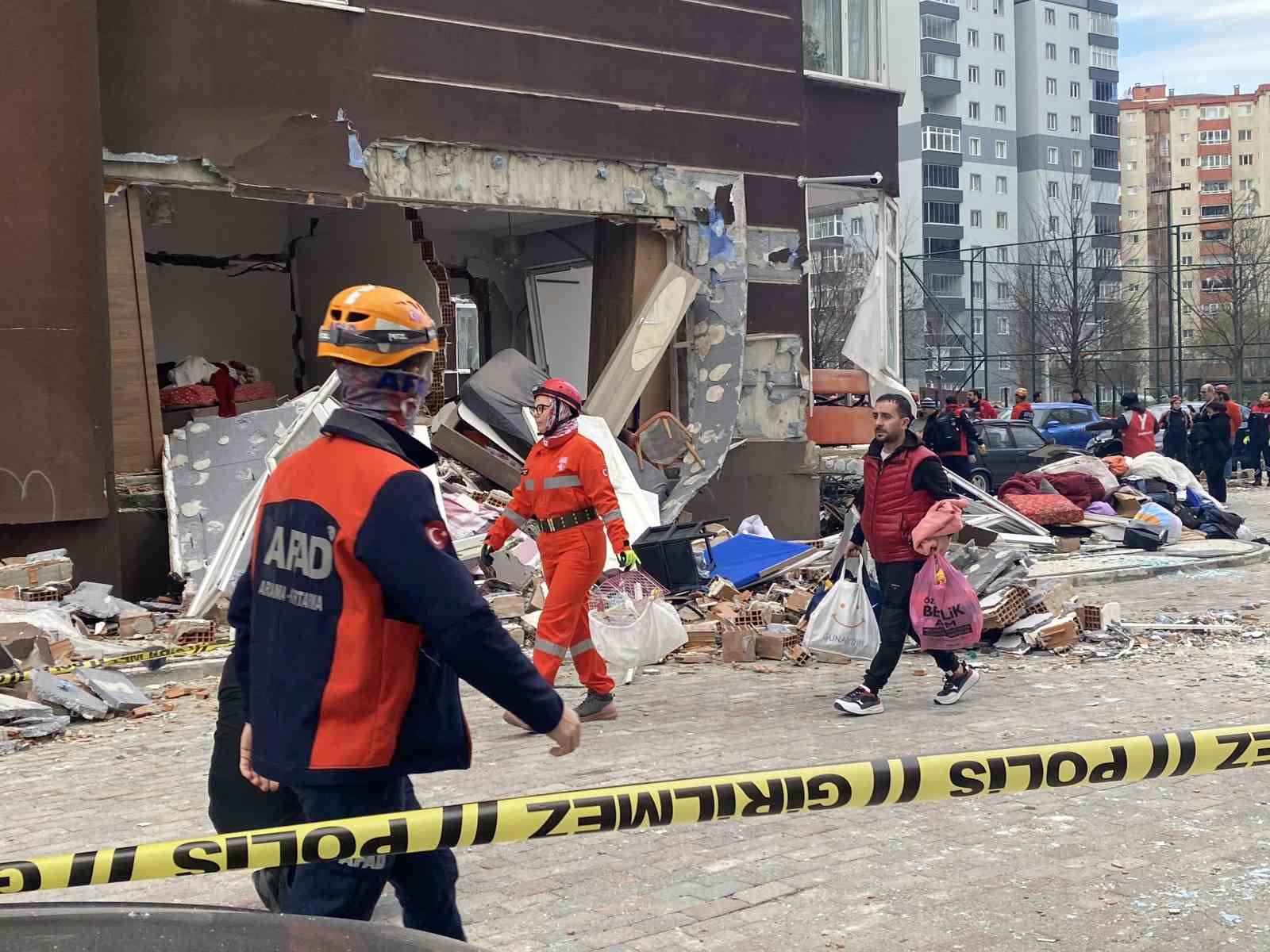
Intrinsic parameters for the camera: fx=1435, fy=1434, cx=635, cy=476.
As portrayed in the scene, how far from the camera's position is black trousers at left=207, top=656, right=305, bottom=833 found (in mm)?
4211

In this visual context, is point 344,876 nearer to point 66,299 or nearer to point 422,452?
point 422,452

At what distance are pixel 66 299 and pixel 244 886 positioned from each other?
772 cm

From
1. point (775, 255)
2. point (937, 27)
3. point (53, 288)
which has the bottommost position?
point (53, 288)

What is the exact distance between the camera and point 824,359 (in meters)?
42.6

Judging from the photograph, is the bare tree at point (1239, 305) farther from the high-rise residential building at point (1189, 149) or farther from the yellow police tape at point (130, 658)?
the high-rise residential building at point (1189, 149)

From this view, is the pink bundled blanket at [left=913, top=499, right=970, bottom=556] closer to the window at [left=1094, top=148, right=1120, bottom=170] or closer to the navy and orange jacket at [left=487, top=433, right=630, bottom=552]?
the navy and orange jacket at [left=487, top=433, right=630, bottom=552]

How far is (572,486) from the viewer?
812 centimetres

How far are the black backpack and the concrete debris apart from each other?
11.7 m

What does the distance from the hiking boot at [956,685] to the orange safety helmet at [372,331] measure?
5695mm

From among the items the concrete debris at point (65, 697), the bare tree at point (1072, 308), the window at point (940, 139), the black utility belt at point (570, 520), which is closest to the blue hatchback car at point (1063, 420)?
the bare tree at point (1072, 308)

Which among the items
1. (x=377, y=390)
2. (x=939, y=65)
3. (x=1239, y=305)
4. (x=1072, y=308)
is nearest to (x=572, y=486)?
(x=377, y=390)

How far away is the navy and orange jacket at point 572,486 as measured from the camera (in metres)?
8.11

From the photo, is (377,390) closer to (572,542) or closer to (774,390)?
(572,542)

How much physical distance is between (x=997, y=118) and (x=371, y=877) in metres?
93.4
